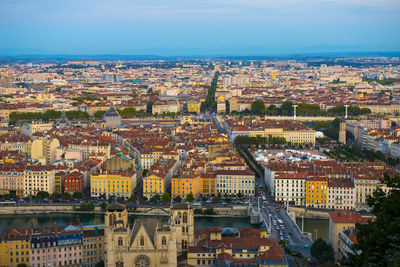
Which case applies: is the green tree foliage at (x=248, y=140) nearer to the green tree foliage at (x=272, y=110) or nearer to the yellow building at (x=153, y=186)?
the yellow building at (x=153, y=186)

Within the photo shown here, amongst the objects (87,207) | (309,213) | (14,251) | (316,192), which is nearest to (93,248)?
(14,251)

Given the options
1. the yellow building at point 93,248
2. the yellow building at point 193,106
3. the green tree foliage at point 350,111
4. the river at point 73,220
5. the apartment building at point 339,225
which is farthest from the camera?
the yellow building at point 193,106

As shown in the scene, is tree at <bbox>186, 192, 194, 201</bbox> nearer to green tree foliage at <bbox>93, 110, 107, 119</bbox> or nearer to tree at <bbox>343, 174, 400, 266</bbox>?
tree at <bbox>343, 174, 400, 266</bbox>

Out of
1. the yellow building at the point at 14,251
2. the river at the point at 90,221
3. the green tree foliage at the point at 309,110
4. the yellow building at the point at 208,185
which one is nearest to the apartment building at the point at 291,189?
the river at the point at 90,221

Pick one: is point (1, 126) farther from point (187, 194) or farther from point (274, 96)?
point (274, 96)

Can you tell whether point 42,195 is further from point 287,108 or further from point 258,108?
point 287,108

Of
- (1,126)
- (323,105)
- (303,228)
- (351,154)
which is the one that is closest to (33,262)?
(303,228)

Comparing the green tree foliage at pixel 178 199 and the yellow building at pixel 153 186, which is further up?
the yellow building at pixel 153 186
